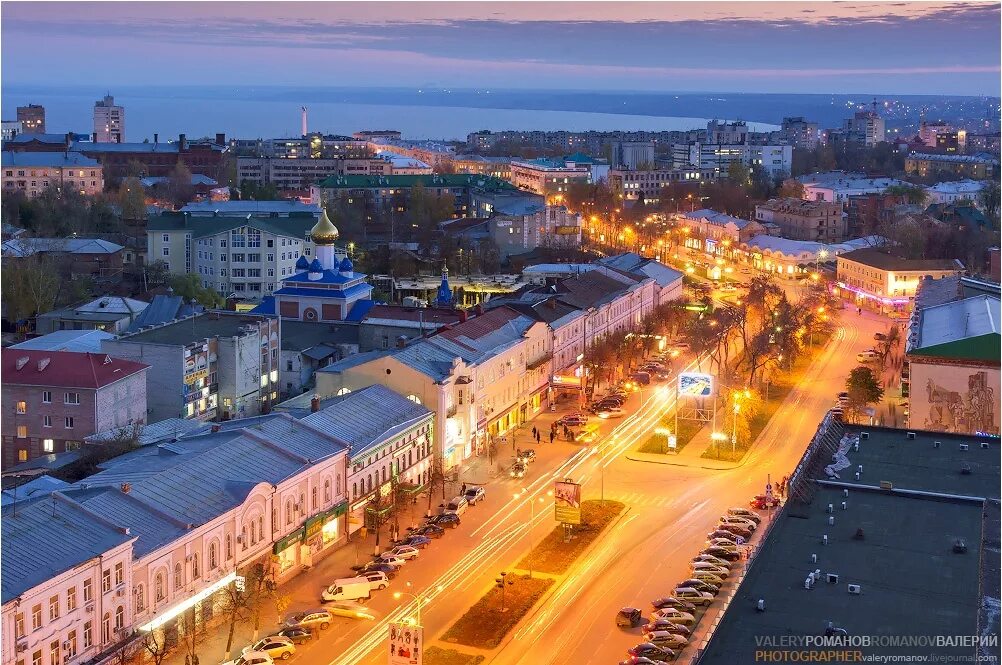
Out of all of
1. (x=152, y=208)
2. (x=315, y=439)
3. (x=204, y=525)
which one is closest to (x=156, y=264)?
(x=152, y=208)

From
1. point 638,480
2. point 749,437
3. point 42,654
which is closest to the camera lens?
point 42,654

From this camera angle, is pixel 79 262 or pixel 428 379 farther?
pixel 79 262

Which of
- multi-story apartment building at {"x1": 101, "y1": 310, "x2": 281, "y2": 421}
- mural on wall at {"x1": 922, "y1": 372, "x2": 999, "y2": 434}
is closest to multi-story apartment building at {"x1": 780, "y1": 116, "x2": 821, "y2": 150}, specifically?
mural on wall at {"x1": 922, "y1": 372, "x2": 999, "y2": 434}

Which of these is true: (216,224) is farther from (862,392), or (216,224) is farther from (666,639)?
(666,639)

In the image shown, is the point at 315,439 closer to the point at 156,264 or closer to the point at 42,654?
the point at 42,654

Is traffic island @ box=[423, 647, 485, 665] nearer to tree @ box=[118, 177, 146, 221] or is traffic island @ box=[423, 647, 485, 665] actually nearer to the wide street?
the wide street

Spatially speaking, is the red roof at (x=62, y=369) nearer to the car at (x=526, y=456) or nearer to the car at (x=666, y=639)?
the car at (x=526, y=456)

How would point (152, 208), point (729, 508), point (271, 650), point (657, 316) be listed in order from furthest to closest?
point (152, 208)
point (657, 316)
point (729, 508)
point (271, 650)

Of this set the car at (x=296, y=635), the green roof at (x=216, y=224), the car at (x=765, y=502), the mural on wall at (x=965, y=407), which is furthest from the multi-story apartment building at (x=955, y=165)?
the car at (x=296, y=635)
